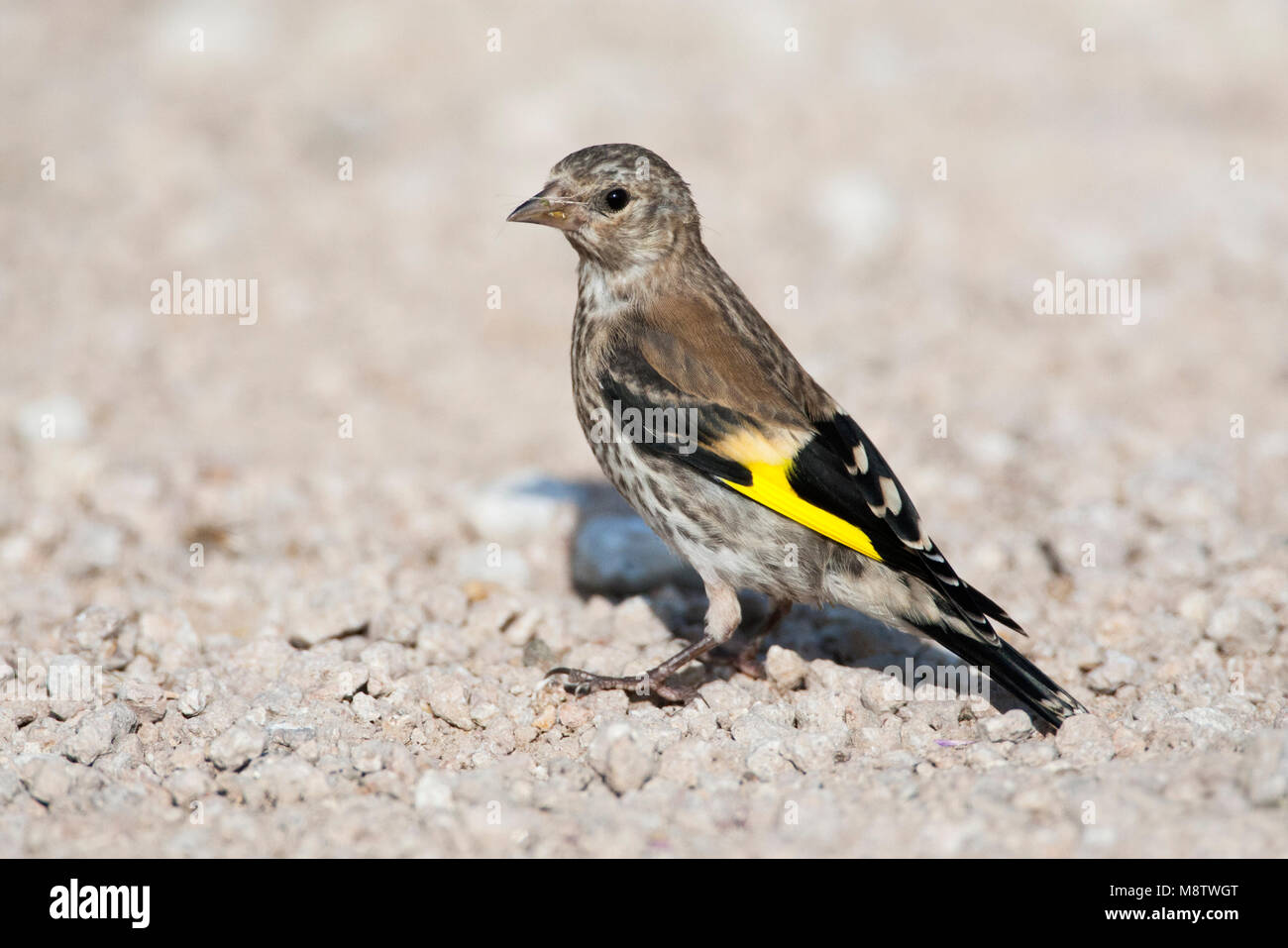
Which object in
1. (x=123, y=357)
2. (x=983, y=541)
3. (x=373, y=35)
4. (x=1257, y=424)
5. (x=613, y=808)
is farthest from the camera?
(x=373, y=35)

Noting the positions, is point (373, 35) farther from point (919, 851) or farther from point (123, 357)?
point (919, 851)

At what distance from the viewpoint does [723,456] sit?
13.6 feet

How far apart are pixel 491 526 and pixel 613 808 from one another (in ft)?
7.73

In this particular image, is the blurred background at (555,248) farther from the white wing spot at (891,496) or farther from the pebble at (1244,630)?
the white wing spot at (891,496)

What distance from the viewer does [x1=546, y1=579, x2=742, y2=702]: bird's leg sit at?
4195 millimetres

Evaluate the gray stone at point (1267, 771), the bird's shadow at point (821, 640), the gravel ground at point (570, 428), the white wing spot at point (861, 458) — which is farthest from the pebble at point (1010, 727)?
the white wing spot at point (861, 458)

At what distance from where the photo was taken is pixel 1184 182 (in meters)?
8.40

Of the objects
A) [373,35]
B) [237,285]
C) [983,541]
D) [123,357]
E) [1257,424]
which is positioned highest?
[373,35]

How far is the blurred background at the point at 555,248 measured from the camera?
567 cm

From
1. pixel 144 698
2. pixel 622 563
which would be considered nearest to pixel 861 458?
pixel 622 563

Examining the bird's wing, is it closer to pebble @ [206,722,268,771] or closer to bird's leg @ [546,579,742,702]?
bird's leg @ [546,579,742,702]

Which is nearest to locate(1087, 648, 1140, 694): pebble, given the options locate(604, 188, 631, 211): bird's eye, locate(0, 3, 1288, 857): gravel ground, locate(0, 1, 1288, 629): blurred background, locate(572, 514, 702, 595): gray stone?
locate(0, 3, 1288, 857): gravel ground

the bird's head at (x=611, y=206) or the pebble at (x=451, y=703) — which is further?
the bird's head at (x=611, y=206)
